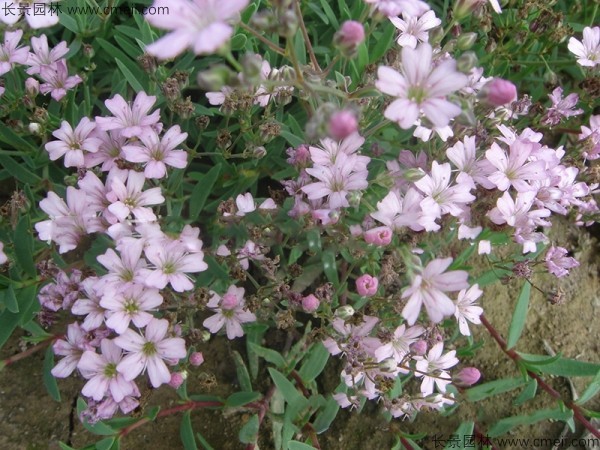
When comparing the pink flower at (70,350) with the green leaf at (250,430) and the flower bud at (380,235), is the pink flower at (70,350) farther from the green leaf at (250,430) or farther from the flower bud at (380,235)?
the flower bud at (380,235)

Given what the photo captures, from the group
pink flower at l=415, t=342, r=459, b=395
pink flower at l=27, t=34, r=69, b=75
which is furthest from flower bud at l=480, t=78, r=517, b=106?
pink flower at l=27, t=34, r=69, b=75

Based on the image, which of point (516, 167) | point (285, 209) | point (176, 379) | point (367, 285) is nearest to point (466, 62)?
point (516, 167)

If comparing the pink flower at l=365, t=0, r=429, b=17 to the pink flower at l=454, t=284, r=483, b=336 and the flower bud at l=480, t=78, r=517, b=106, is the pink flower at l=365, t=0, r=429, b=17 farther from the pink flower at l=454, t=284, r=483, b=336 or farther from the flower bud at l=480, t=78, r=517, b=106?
the pink flower at l=454, t=284, r=483, b=336

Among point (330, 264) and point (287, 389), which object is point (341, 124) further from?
point (287, 389)

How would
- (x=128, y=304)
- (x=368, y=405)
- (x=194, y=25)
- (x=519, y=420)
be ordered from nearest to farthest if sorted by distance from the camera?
1. (x=194, y=25)
2. (x=128, y=304)
3. (x=519, y=420)
4. (x=368, y=405)

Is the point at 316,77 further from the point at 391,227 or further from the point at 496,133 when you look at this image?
the point at 496,133

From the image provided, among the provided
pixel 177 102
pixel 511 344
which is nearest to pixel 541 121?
pixel 511 344

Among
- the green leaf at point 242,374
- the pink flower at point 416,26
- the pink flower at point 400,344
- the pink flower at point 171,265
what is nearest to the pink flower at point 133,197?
the pink flower at point 171,265
